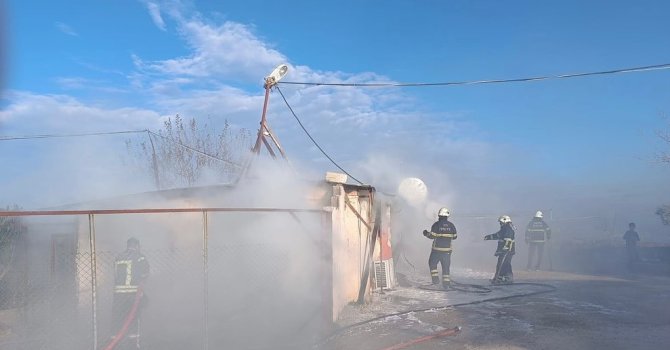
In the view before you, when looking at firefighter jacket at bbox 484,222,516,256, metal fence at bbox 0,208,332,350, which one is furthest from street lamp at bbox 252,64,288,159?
firefighter jacket at bbox 484,222,516,256

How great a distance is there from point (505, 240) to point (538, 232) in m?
3.30

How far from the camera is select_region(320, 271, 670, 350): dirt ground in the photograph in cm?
679

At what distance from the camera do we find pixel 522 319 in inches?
321

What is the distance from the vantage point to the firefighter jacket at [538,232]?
14.6m

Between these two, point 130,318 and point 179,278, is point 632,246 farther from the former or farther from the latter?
point 130,318

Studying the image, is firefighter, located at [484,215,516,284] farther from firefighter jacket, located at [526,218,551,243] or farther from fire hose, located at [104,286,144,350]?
fire hose, located at [104,286,144,350]

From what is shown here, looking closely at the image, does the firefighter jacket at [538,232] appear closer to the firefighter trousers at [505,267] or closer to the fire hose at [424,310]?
the firefighter trousers at [505,267]

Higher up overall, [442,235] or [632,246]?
[442,235]

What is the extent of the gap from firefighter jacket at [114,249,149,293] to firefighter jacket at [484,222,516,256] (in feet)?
27.9

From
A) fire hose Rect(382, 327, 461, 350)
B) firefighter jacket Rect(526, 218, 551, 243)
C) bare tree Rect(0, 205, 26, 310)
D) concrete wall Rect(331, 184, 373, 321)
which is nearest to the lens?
fire hose Rect(382, 327, 461, 350)

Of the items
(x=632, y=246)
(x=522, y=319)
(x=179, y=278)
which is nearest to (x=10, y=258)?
(x=179, y=278)

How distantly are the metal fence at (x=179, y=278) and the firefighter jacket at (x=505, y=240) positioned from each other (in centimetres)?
549

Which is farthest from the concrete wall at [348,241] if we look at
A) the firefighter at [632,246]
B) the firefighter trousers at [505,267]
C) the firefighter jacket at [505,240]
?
the firefighter at [632,246]

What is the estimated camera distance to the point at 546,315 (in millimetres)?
8438
